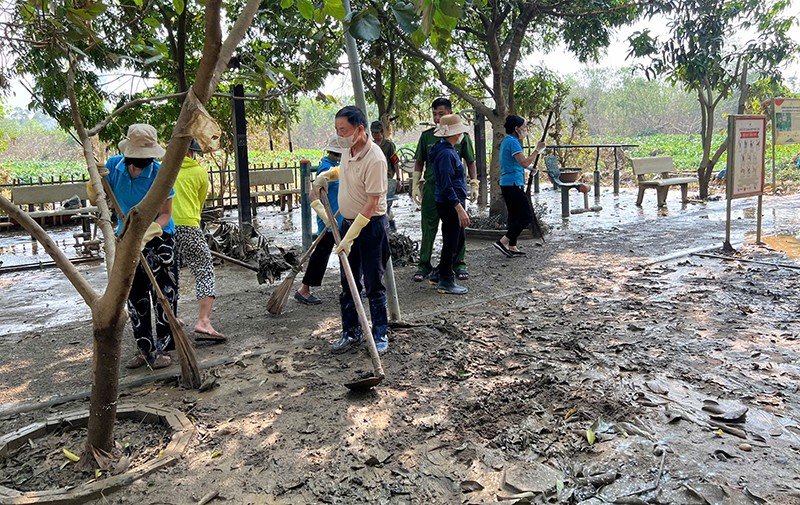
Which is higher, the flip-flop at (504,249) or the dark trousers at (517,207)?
the dark trousers at (517,207)

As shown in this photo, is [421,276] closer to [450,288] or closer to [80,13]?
[450,288]

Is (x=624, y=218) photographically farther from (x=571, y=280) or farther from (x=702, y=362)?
(x=702, y=362)

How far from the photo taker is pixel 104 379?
3053 mm

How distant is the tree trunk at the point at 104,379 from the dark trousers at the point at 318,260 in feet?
9.55

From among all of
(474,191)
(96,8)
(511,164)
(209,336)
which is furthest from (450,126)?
(474,191)

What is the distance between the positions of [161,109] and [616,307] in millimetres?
11220

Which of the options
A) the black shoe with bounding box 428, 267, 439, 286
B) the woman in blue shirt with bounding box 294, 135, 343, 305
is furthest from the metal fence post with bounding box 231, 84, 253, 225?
the black shoe with bounding box 428, 267, 439, 286

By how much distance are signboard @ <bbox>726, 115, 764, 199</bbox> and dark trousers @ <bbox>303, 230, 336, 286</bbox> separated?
4.92 metres

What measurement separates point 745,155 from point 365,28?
6576 mm

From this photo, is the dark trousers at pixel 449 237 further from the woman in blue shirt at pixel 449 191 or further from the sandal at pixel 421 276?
the sandal at pixel 421 276

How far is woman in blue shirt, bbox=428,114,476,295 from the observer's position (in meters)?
6.13

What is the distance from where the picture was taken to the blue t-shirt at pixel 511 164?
7.80 m

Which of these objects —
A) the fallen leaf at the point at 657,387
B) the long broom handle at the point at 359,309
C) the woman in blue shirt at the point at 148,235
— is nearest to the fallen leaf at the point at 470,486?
the long broom handle at the point at 359,309

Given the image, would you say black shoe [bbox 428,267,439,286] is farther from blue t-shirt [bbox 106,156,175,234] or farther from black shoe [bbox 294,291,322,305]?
blue t-shirt [bbox 106,156,175,234]
